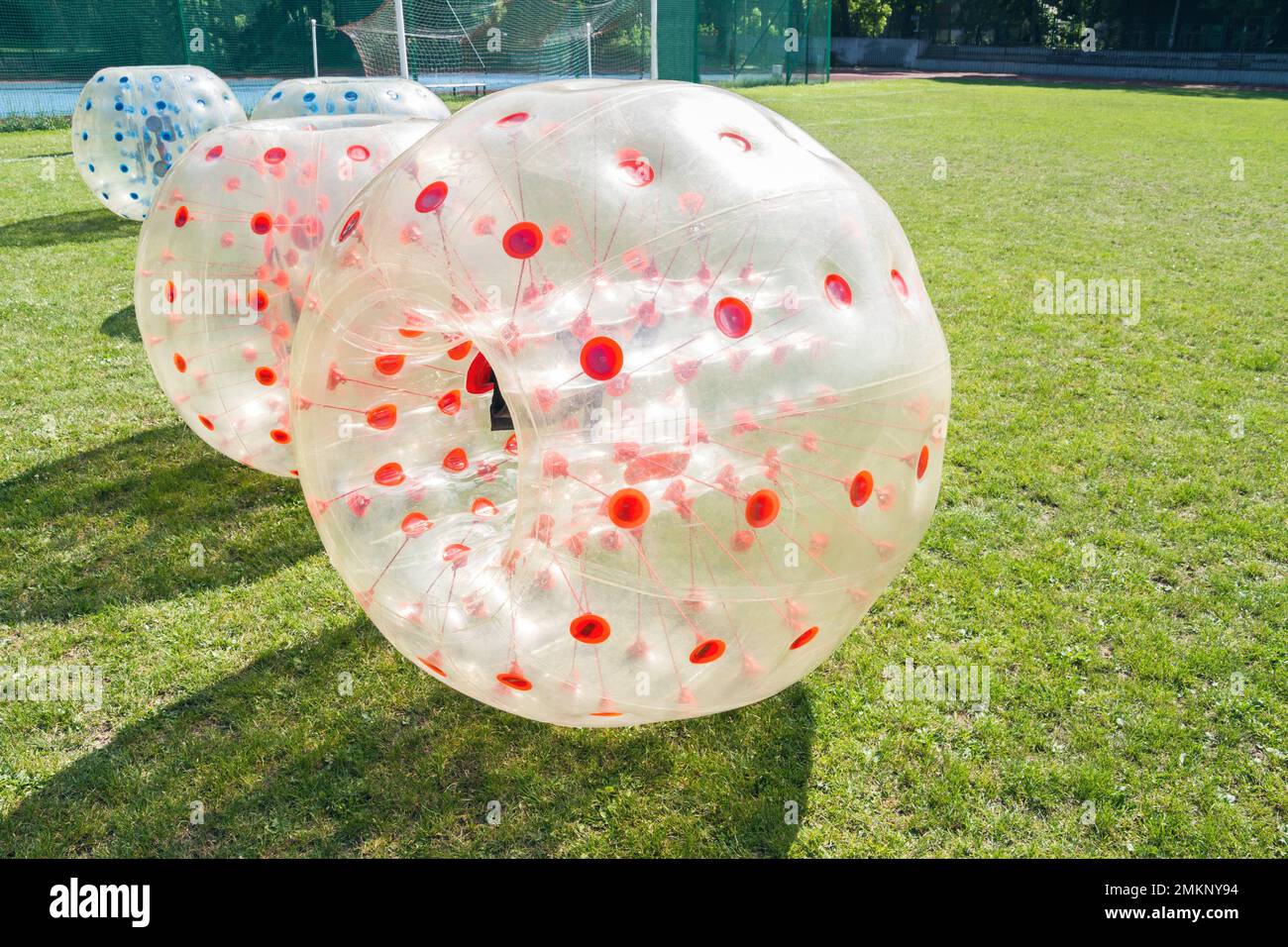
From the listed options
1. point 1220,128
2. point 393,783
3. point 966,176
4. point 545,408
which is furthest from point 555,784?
point 1220,128

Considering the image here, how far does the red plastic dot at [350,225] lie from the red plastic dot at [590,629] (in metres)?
1.47

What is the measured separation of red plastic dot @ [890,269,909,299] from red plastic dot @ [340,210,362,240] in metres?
1.72

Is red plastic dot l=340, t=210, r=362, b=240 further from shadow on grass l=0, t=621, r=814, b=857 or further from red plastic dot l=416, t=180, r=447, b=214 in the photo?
shadow on grass l=0, t=621, r=814, b=857

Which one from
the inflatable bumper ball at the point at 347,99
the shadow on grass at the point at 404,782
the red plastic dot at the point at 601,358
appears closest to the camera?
the red plastic dot at the point at 601,358

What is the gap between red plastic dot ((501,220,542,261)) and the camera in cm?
285

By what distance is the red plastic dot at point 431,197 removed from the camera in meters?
2.99

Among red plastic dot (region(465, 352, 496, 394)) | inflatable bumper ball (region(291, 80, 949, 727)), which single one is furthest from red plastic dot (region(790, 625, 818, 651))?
red plastic dot (region(465, 352, 496, 394))

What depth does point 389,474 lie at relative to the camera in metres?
3.84

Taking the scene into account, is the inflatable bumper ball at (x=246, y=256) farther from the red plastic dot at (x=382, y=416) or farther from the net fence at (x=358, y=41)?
the net fence at (x=358, y=41)

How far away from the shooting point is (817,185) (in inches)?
120

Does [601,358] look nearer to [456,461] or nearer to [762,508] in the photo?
[762,508]

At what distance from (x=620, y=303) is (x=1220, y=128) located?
78.8 ft

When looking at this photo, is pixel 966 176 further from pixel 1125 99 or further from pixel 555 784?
pixel 1125 99

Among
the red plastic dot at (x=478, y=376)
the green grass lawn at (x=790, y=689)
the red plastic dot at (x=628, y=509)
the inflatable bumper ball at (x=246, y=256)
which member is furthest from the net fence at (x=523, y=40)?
the red plastic dot at (x=628, y=509)
